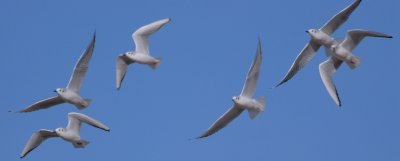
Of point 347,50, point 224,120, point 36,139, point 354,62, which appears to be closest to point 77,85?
point 36,139

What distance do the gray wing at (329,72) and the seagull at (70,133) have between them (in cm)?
587

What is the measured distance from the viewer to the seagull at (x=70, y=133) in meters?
29.9

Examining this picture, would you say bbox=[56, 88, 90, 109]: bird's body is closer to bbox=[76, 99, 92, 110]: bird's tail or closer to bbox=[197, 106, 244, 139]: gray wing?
bbox=[76, 99, 92, 110]: bird's tail

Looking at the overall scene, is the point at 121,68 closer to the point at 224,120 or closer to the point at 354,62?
the point at 224,120

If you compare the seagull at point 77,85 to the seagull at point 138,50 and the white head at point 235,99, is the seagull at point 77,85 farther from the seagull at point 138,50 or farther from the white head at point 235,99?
the white head at point 235,99

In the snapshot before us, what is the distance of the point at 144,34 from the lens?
32.2 metres

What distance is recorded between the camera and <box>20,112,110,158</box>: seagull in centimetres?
2994

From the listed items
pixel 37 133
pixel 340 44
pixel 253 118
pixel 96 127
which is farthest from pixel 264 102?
pixel 37 133

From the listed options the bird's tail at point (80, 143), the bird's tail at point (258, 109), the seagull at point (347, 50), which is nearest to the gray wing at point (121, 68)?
the bird's tail at point (80, 143)

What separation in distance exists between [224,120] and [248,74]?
5.25 ft

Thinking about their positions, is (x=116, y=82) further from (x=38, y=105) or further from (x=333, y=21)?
(x=333, y=21)

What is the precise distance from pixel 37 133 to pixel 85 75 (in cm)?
206

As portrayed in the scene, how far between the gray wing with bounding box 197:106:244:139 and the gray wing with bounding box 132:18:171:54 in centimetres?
323

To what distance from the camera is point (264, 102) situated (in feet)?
95.1
